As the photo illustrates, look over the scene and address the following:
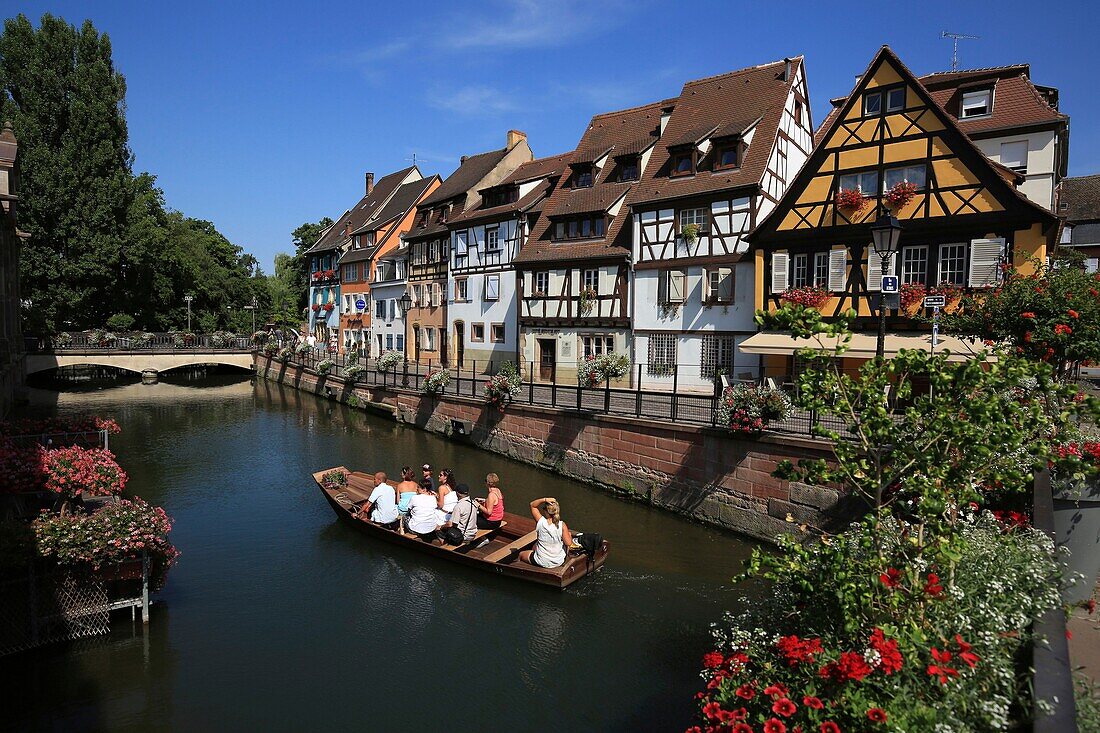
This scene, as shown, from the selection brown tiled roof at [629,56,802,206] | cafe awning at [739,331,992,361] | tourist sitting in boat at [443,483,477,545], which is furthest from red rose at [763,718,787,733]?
brown tiled roof at [629,56,802,206]

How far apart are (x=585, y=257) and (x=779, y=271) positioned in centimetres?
843

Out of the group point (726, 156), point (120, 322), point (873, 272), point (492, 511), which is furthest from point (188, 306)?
point (873, 272)

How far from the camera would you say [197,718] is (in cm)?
841

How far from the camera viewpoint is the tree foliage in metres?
40.5

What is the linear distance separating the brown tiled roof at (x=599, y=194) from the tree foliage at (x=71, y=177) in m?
29.2

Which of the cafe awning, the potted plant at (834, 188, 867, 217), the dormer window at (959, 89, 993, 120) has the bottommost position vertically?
the cafe awning

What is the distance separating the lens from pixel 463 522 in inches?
526

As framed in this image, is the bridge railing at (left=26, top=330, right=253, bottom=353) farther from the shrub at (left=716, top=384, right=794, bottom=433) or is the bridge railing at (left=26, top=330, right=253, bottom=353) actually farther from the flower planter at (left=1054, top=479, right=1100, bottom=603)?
the flower planter at (left=1054, top=479, right=1100, bottom=603)

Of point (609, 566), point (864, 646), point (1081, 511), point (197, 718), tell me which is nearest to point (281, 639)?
point (197, 718)

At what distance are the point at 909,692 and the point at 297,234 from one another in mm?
76568

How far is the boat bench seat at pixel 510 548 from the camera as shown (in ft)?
41.1

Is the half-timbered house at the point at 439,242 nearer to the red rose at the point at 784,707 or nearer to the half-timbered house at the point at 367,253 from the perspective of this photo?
the half-timbered house at the point at 367,253

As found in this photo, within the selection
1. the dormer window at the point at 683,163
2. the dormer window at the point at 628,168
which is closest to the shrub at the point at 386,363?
the dormer window at the point at 628,168

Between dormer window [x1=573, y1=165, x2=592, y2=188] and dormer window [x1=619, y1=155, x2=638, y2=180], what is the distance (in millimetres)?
1592
